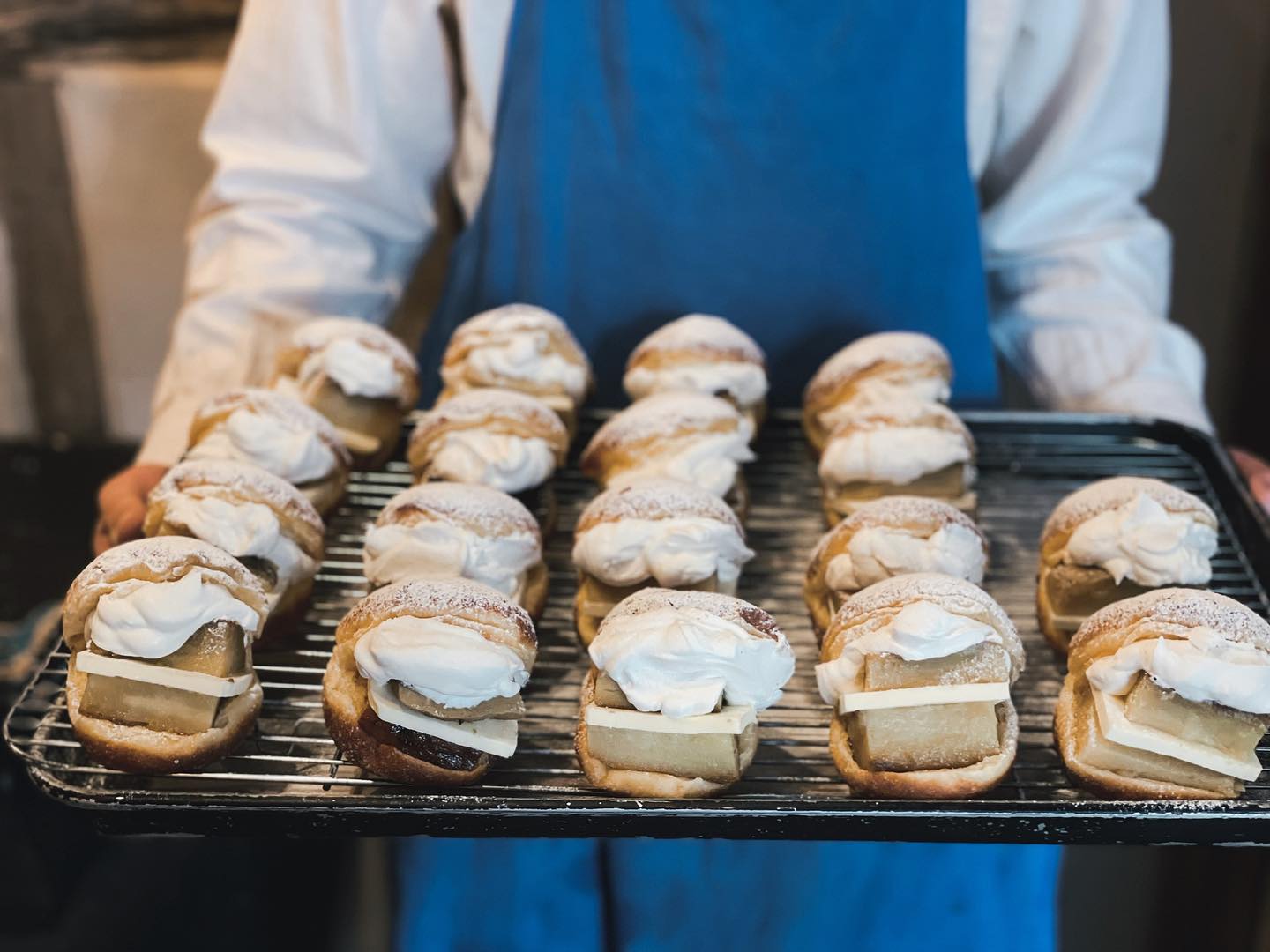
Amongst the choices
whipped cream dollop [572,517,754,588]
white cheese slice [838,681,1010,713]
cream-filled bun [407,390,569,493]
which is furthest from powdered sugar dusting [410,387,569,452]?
white cheese slice [838,681,1010,713]

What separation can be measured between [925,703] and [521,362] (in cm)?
100

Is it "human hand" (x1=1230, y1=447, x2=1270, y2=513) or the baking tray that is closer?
the baking tray

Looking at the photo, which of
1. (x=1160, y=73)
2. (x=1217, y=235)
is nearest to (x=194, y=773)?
(x=1160, y=73)

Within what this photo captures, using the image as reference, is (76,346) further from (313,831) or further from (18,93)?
(313,831)

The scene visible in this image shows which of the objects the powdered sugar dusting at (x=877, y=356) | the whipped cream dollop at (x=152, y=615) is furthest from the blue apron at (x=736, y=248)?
the whipped cream dollop at (x=152, y=615)

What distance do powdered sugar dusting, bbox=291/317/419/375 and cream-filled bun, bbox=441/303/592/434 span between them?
9cm

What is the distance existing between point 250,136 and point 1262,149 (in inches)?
95.1

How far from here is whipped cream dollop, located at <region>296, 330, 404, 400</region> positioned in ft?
6.97

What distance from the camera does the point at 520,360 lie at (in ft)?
7.16

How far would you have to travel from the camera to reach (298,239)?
2.44 m

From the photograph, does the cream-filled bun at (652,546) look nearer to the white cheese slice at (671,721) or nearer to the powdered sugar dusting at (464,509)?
the powdered sugar dusting at (464,509)

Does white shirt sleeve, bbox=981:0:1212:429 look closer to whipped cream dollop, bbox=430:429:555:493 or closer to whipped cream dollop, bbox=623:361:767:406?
whipped cream dollop, bbox=623:361:767:406

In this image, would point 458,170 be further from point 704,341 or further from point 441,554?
point 441,554

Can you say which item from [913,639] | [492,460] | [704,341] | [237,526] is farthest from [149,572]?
[704,341]
